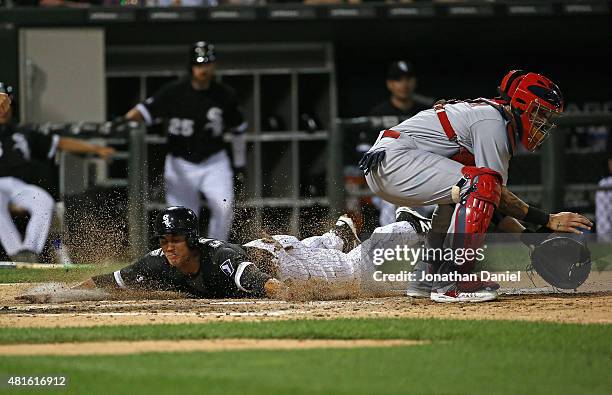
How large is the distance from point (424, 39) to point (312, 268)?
23.1ft

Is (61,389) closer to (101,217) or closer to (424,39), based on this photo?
(101,217)

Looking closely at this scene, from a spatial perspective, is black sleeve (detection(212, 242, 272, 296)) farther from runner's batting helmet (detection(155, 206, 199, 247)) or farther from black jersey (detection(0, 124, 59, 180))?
black jersey (detection(0, 124, 59, 180))

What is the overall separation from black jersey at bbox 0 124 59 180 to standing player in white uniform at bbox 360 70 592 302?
5.36 meters

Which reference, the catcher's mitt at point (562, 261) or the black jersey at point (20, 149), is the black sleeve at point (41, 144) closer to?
the black jersey at point (20, 149)

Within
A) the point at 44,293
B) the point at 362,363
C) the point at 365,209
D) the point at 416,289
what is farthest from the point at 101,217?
the point at 362,363

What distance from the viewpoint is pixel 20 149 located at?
12.5 metres

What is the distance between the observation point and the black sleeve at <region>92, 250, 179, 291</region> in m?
8.22

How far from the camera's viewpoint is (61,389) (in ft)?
17.1

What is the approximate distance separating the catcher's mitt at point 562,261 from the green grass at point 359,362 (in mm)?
1293

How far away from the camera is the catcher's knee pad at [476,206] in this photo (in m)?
7.43

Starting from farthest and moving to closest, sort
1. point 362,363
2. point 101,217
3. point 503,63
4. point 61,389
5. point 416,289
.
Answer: point 503,63, point 101,217, point 416,289, point 362,363, point 61,389

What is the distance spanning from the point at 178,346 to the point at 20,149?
673cm

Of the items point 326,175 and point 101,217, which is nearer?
point 101,217

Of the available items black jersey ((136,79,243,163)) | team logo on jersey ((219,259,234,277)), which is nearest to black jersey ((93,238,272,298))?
team logo on jersey ((219,259,234,277))
